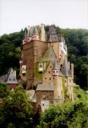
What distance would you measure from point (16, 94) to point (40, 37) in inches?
371

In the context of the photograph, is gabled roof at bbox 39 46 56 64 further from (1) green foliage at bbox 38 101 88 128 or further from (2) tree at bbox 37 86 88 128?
(1) green foliage at bbox 38 101 88 128

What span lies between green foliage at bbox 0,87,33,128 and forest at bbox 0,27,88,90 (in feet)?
43.8

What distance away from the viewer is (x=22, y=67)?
48906 millimetres

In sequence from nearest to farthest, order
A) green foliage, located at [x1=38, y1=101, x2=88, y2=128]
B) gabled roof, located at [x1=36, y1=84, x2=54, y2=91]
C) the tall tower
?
green foliage, located at [x1=38, y1=101, x2=88, y2=128], gabled roof, located at [x1=36, y1=84, x2=54, y2=91], the tall tower

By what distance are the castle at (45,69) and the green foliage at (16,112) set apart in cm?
228

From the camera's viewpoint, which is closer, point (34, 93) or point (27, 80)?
point (34, 93)

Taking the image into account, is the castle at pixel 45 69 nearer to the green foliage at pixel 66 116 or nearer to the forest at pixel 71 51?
the green foliage at pixel 66 116

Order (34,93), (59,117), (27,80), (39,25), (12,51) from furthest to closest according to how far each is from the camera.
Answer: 1. (12,51)
2. (39,25)
3. (27,80)
4. (34,93)
5. (59,117)

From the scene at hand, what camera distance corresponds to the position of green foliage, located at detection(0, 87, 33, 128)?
4047 centimetres

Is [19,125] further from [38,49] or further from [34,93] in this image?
[38,49]

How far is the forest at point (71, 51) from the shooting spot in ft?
188

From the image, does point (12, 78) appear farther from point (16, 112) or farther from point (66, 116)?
point (66, 116)

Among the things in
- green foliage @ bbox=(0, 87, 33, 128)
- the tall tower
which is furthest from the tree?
the tall tower

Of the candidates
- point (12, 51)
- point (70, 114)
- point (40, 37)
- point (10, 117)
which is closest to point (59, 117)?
point (70, 114)
